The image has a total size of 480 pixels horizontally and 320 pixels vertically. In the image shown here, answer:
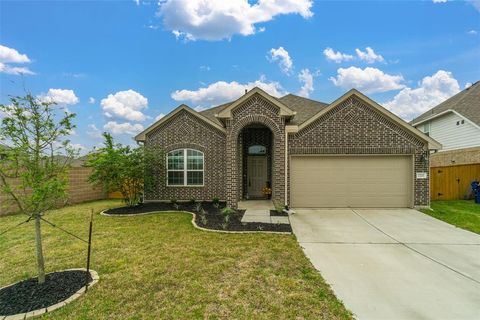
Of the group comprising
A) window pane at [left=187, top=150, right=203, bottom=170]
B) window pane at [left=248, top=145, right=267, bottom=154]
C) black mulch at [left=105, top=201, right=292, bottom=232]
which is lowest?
black mulch at [left=105, top=201, right=292, bottom=232]

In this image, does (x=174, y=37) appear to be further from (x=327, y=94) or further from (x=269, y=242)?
(x=269, y=242)

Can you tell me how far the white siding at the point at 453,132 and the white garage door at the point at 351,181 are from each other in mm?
8277

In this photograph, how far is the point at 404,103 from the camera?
15922mm

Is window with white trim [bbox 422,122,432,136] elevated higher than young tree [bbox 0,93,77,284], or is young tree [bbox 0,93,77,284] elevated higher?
window with white trim [bbox 422,122,432,136]

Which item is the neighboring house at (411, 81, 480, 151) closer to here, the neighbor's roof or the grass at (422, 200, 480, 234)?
the neighbor's roof

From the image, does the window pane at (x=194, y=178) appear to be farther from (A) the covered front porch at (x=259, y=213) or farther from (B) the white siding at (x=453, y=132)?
(B) the white siding at (x=453, y=132)

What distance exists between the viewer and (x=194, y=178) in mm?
12453

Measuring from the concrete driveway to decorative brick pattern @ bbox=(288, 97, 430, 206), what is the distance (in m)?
2.85

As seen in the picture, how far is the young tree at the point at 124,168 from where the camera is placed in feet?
34.0

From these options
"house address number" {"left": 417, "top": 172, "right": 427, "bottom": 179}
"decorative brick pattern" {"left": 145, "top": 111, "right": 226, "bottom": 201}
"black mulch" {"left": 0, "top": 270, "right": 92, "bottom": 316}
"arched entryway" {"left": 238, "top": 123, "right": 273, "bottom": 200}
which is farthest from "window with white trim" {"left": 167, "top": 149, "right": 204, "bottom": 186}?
"house address number" {"left": 417, "top": 172, "right": 427, "bottom": 179}

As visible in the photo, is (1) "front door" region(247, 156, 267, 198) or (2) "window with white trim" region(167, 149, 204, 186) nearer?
(2) "window with white trim" region(167, 149, 204, 186)

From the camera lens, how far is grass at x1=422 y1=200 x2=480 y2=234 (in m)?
8.11

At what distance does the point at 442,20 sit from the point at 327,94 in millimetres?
7918

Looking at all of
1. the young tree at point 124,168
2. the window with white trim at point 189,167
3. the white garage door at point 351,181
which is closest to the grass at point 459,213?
the white garage door at point 351,181
